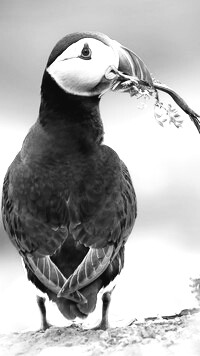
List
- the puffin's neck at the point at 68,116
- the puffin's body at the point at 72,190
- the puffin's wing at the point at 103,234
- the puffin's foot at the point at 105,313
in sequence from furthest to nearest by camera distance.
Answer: the puffin's neck at the point at 68,116 → the puffin's foot at the point at 105,313 → the puffin's body at the point at 72,190 → the puffin's wing at the point at 103,234

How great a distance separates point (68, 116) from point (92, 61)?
383 millimetres

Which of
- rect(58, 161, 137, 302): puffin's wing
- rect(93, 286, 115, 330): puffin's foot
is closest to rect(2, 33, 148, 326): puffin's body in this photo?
rect(58, 161, 137, 302): puffin's wing

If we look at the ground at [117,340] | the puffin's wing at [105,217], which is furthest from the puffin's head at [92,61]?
the ground at [117,340]

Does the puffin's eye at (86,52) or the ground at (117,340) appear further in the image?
the puffin's eye at (86,52)

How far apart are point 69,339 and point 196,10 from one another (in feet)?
44.2

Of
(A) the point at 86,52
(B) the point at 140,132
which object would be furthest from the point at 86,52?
(B) the point at 140,132

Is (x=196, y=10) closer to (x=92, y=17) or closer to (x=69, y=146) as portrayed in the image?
(x=92, y=17)

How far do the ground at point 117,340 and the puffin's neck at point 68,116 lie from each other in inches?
43.4

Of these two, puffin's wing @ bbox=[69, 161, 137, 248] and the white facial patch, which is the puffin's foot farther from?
the white facial patch

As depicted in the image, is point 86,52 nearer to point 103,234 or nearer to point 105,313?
point 103,234

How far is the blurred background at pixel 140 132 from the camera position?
12.2m

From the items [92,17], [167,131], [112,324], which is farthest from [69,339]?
[92,17]

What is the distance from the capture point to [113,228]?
27.8ft

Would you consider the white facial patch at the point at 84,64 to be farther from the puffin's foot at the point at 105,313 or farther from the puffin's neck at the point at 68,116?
the puffin's foot at the point at 105,313
